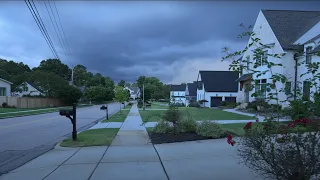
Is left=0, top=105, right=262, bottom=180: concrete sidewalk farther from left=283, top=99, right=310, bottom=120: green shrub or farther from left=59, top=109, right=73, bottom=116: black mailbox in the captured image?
left=283, top=99, right=310, bottom=120: green shrub

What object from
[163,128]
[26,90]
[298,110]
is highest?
[26,90]

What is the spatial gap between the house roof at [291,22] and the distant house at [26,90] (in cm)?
5369

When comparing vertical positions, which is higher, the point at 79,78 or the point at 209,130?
the point at 79,78

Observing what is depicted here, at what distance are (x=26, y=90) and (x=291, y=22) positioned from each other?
60285 millimetres

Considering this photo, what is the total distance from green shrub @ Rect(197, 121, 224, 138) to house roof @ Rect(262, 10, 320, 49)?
58.1ft

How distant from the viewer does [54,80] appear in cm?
6044

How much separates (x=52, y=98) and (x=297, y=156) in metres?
→ 58.6

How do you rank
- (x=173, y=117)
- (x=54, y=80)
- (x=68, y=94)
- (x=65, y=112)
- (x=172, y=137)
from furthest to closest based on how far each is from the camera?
(x=54, y=80)
(x=68, y=94)
(x=173, y=117)
(x=172, y=137)
(x=65, y=112)

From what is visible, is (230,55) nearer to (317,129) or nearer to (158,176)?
(317,129)

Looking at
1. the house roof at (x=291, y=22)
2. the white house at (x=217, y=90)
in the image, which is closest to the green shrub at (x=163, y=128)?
the house roof at (x=291, y=22)

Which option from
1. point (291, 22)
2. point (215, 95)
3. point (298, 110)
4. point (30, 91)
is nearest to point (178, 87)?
point (30, 91)

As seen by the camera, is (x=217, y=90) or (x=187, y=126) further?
(x=217, y=90)

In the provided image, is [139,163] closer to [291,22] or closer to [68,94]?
[291,22]

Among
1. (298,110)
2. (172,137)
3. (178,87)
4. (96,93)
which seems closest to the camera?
(298,110)
